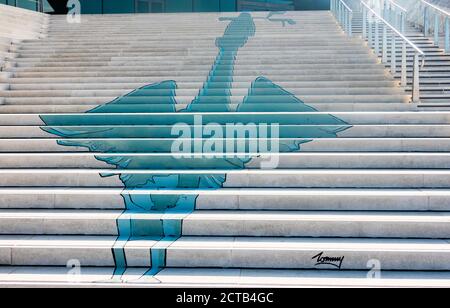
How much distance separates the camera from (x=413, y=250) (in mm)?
4125

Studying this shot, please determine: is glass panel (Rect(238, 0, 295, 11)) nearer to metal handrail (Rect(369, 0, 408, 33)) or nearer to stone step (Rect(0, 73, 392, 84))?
metal handrail (Rect(369, 0, 408, 33))

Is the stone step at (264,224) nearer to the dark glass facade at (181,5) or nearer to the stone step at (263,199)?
the stone step at (263,199)

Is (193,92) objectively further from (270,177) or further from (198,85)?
(270,177)

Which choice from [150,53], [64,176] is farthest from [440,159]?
[150,53]

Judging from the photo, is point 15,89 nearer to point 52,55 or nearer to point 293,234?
point 52,55

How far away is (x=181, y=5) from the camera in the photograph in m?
20.9

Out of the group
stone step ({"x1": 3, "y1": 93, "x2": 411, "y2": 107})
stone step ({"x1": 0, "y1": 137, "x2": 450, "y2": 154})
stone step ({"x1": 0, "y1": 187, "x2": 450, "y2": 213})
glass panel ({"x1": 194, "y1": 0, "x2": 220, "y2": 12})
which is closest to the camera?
stone step ({"x1": 0, "y1": 187, "x2": 450, "y2": 213})

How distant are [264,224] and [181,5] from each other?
18.2 meters

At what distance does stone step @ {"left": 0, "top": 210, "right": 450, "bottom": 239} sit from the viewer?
14.6 ft

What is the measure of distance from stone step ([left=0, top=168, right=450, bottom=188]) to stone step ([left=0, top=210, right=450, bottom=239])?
49 cm

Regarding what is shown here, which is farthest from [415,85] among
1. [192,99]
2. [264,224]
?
[264,224]

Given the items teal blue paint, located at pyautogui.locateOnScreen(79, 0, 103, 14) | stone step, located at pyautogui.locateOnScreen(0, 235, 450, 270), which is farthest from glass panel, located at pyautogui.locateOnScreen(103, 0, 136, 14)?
stone step, located at pyautogui.locateOnScreen(0, 235, 450, 270)

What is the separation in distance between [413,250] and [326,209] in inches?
39.1
